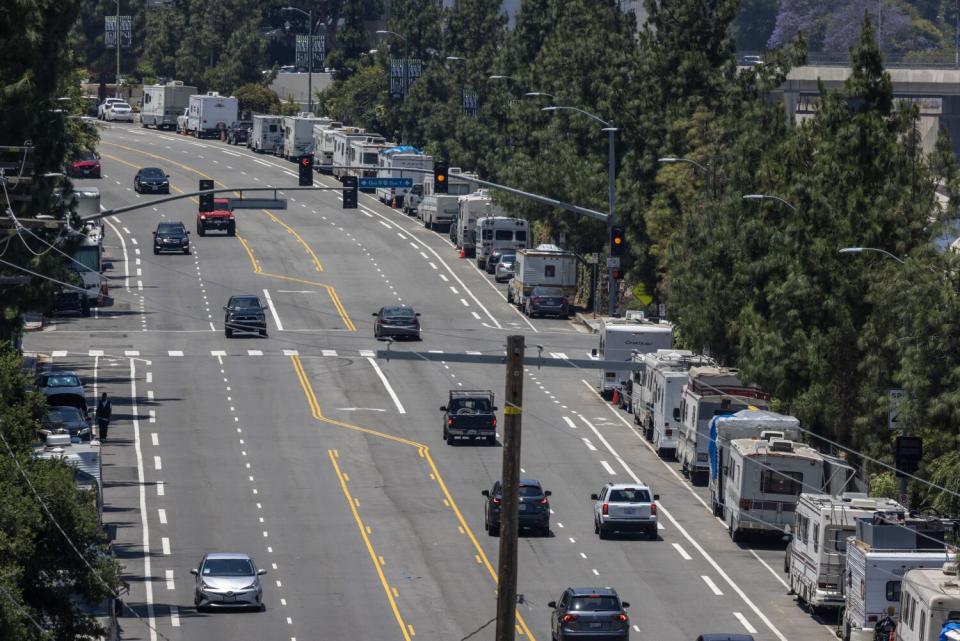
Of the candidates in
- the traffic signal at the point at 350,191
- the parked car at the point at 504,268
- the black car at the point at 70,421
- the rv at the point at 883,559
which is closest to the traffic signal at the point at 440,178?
the traffic signal at the point at 350,191

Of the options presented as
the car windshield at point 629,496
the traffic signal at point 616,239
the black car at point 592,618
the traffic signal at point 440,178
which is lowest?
the car windshield at point 629,496

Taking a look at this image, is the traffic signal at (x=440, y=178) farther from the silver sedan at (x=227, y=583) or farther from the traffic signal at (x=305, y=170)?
the silver sedan at (x=227, y=583)

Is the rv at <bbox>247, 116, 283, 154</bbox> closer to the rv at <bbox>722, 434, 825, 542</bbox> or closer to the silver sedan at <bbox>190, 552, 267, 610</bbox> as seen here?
the rv at <bbox>722, 434, 825, 542</bbox>

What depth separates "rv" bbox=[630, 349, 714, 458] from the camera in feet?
222

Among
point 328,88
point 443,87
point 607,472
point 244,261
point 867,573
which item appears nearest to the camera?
point 867,573

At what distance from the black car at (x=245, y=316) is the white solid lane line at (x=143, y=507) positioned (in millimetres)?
6247

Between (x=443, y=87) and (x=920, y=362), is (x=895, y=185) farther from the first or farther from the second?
(x=443, y=87)

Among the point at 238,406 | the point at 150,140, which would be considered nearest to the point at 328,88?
the point at 150,140

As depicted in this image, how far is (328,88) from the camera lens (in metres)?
186

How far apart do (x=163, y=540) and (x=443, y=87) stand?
95.7 m

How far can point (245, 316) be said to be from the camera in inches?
3519

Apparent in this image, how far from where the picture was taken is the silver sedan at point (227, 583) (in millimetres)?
48500

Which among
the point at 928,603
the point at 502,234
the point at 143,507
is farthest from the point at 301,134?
the point at 928,603

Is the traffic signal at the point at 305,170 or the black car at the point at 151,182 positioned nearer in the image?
the traffic signal at the point at 305,170
